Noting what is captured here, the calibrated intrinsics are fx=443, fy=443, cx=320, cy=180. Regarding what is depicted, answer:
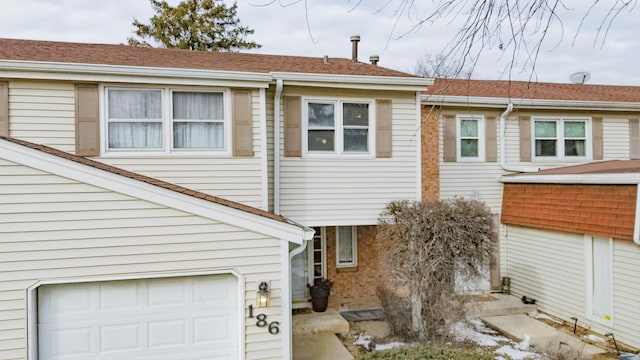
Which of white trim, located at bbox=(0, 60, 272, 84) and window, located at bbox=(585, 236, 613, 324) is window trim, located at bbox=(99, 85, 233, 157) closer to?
white trim, located at bbox=(0, 60, 272, 84)

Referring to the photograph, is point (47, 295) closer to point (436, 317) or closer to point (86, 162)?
point (86, 162)

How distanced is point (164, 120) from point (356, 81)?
3.87 m

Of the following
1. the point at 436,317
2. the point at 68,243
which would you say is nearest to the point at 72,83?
the point at 68,243

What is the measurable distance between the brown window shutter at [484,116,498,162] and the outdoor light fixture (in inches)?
309

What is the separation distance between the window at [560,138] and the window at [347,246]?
560cm

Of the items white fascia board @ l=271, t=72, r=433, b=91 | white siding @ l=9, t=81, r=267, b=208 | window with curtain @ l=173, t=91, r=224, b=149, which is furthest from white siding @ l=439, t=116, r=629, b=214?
window with curtain @ l=173, t=91, r=224, b=149

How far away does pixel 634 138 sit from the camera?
1250 cm

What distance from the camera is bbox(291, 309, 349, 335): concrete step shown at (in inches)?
350

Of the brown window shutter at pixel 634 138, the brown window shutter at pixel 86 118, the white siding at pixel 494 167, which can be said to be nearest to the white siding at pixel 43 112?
the brown window shutter at pixel 86 118

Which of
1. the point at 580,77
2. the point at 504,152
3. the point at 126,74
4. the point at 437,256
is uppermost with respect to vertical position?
the point at 580,77

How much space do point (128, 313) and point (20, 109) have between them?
4.53 m

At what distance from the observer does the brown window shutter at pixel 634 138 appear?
1242 cm

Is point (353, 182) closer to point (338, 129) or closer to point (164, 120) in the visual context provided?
point (338, 129)

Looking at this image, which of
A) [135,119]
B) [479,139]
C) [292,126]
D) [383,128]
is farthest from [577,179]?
[135,119]
